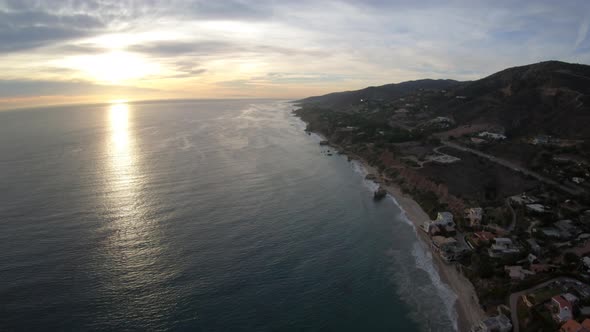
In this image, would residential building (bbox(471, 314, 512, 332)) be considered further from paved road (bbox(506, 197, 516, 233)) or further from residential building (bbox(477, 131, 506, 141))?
residential building (bbox(477, 131, 506, 141))

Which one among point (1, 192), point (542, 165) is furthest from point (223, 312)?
point (542, 165)

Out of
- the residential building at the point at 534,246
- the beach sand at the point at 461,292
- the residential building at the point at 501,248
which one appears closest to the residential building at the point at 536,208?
the residential building at the point at 534,246

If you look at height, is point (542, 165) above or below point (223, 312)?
above

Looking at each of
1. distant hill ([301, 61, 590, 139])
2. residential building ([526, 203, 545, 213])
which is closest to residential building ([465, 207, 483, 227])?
residential building ([526, 203, 545, 213])

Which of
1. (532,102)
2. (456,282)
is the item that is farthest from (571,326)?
(532,102)

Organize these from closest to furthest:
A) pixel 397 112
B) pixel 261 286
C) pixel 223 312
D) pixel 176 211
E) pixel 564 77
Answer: pixel 223 312 < pixel 261 286 < pixel 176 211 < pixel 564 77 < pixel 397 112

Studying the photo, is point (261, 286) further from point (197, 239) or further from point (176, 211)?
point (176, 211)

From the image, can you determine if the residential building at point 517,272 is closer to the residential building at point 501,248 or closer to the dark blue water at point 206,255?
the residential building at point 501,248
